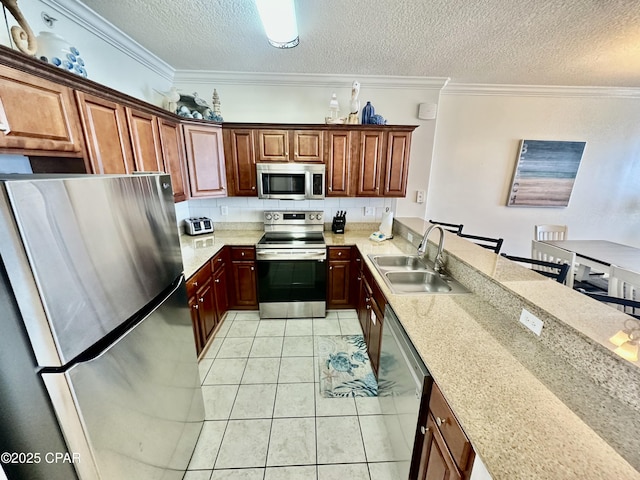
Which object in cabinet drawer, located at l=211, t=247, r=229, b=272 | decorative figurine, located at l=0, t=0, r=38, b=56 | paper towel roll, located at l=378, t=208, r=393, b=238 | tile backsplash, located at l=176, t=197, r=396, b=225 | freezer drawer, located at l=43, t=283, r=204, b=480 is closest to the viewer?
freezer drawer, located at l=43, t=283, r=204, b=480

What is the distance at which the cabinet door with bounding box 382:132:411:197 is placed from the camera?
273 centimetres

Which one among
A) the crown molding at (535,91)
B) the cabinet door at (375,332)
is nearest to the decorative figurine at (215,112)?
the cabinet door at (375,332)

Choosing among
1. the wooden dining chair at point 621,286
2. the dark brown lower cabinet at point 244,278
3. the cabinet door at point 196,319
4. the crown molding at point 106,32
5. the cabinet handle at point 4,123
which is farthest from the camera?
the dark brown lower cabinet at point 244,278

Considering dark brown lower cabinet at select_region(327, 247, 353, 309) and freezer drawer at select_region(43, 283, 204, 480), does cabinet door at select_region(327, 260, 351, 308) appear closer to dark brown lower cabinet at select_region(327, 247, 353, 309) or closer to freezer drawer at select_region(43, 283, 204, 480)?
dark brown lower cabinet at select_region(327, 247, 353, 309)

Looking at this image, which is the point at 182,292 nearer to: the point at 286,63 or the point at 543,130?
the point at 286,63

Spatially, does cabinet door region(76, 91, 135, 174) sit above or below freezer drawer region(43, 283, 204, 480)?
above

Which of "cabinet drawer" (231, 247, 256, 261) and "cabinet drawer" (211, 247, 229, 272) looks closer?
"cabinet drawer" (211, 247, 229, 272)

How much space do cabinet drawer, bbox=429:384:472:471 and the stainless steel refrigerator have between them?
1.22 m

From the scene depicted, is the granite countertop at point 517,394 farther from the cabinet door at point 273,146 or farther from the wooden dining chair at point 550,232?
the wooden dining chair at point 550,232

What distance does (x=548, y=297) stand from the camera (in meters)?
1.18

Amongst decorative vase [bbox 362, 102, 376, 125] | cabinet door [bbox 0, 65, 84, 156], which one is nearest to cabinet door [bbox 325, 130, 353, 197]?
decorative vase [bbox 362, 102, 376, 125]

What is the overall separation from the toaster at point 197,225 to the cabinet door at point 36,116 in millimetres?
1629

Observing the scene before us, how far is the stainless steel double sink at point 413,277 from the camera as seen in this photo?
5.78 feet

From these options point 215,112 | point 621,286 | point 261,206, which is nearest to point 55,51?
point 215,112
